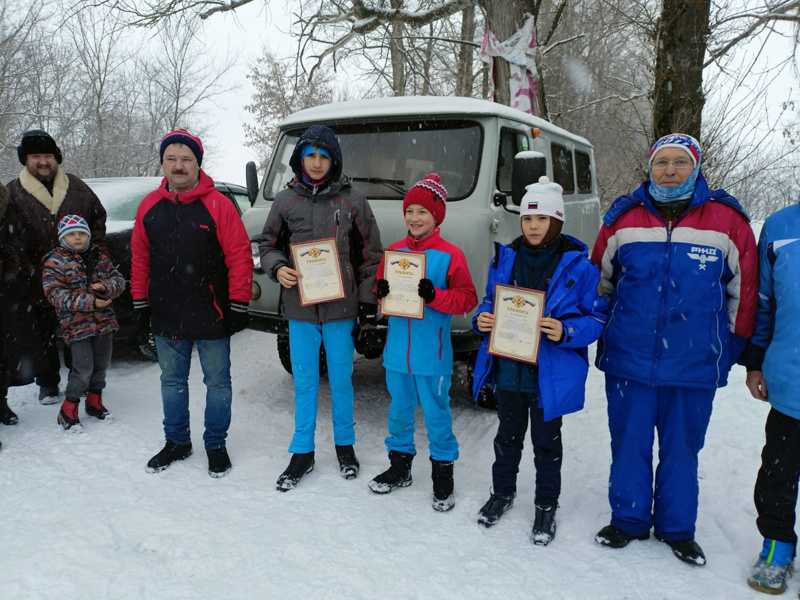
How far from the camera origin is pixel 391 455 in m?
3.55

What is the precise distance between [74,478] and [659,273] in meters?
3.53

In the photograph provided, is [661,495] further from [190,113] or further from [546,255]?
[190,113]

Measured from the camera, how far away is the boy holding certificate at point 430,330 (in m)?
3.26

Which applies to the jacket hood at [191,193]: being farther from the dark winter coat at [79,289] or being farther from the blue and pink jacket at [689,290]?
the blue and pink jacket at [689,290]

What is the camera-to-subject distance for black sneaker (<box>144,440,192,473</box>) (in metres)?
3.62

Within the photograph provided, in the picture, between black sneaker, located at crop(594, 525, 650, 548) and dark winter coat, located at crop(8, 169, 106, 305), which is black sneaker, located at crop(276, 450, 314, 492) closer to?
black sneaker, located at crop(594, 525, 650, 548)

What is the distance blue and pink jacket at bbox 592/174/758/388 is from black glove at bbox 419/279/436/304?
3.28ft

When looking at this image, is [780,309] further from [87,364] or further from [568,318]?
[87,364]

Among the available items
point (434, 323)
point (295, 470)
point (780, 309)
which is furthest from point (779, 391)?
point (295, 470)

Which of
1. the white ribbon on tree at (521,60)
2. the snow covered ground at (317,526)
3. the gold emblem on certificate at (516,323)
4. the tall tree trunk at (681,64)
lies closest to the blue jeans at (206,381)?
the snow covered ground at (317,526)

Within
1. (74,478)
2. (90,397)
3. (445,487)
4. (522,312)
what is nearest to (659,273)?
(522,312)

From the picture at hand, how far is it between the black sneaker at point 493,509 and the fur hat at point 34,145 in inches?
152

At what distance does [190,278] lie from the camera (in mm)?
3549

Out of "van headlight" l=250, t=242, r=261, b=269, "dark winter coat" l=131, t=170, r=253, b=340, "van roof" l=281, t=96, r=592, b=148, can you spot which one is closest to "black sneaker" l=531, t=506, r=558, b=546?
"dark winter coat" l=131, t=170, r=253, b=340
